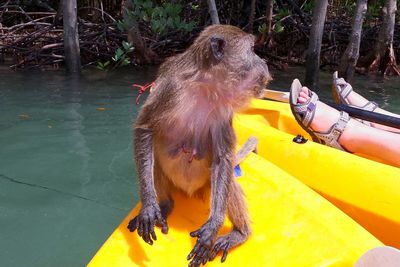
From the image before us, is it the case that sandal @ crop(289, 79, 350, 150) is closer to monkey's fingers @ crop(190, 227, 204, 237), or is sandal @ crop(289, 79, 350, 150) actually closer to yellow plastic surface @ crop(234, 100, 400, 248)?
yellow plastic surface @ crop(234, 100, 400, 248)

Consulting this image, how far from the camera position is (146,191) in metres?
2.37

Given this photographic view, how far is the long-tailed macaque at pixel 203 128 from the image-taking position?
91.9 inches

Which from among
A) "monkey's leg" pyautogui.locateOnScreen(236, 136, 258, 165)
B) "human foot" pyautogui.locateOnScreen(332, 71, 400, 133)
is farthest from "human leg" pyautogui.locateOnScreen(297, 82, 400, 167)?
"monkey's leg" pyautogui.locateOnScreen(236, 136, 258, 165)

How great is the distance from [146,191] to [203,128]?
1.46ft

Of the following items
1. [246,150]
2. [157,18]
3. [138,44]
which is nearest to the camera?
[246,150]

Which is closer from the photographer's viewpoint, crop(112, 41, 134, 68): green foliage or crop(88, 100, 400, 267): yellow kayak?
crop(88, 100, 400, 267): yellow kayak

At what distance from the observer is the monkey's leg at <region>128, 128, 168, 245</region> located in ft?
7.53

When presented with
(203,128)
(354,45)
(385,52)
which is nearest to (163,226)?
(203,128)

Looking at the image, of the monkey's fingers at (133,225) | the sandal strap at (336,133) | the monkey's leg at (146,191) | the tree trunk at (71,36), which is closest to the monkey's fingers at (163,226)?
the monkey's leg at (146,191)

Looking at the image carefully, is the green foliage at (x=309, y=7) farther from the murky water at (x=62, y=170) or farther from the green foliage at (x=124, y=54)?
the green foliage at (x=124, y=54)

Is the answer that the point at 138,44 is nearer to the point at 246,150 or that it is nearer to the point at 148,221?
the point at 246,150

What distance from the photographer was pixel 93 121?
6.12 metres

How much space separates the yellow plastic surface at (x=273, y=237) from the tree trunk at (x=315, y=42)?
20.1 ft

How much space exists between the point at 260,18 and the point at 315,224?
405 inches
